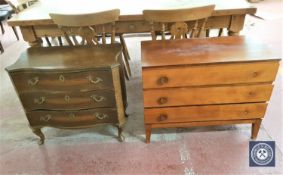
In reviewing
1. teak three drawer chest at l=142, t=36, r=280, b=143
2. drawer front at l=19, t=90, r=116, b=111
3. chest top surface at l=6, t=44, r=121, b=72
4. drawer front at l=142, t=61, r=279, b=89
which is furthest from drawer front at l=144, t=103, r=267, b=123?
chest top surface at l=6, t=44, r=121, b=72

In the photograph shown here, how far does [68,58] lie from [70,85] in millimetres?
189

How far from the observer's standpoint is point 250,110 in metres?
1.52

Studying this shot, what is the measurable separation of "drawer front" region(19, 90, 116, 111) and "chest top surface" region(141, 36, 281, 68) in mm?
369

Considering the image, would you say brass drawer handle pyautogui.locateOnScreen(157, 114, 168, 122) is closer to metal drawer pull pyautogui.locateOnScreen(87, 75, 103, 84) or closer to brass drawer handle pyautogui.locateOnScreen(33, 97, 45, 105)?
metal drawer pull pyautogui.locateOnScreen(87, 75, 103, 84)

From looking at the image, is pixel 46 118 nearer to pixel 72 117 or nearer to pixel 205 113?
pixel 72 117

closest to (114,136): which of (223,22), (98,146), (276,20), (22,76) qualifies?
(98,146)

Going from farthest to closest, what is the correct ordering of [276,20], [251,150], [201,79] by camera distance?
[276,20]
[251,150]
[201,79]

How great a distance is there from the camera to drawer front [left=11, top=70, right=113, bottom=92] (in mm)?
1404

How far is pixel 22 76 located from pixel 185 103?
1.05m

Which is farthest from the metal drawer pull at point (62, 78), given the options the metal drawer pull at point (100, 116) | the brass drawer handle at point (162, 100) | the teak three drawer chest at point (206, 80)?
the brass drawer handle at point (162, 100)

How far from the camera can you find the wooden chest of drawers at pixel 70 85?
140 cm

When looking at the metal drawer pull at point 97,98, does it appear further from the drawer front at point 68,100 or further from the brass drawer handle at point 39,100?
the brass drawer handle at point 39,100

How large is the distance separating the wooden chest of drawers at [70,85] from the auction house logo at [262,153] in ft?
3.12

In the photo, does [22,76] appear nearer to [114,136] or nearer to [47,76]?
[47,76]
